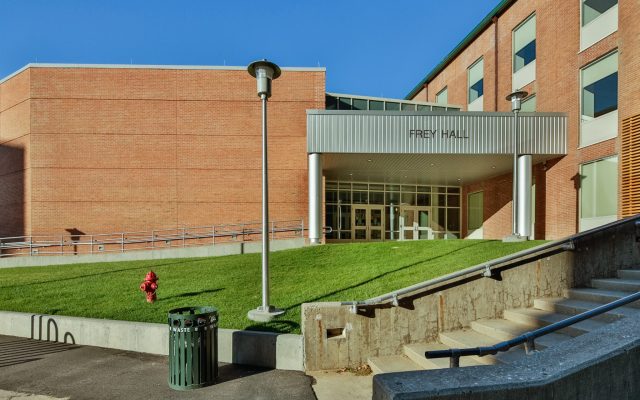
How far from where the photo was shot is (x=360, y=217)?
1033 inches

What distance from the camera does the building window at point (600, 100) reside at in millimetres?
16094

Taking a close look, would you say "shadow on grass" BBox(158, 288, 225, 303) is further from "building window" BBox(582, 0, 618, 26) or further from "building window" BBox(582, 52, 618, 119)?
"building window" BBox(582, 0, 618, 26)

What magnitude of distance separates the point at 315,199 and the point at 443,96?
19707 millimetres

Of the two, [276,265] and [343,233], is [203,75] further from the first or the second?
[276,265]

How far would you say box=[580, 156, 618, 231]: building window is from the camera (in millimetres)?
15812

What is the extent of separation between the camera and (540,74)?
20.6 m

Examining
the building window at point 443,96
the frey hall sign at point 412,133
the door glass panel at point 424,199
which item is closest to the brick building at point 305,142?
the frey hall sign at point 412,133

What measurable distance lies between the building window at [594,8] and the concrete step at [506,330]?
16.2 meters

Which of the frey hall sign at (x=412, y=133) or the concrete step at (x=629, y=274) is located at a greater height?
the frey hall sign at (x=412, y=133)

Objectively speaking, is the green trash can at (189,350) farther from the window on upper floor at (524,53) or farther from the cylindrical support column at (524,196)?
the window on upper floor at (524,53)

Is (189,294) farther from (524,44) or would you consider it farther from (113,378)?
(524,44)

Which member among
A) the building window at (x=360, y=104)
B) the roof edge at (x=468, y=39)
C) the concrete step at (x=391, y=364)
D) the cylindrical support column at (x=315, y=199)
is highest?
the roof edge at (x=468, y=39)

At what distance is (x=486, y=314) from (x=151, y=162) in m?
19.6

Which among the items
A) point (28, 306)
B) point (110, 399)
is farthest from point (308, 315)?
point (28, 306)
